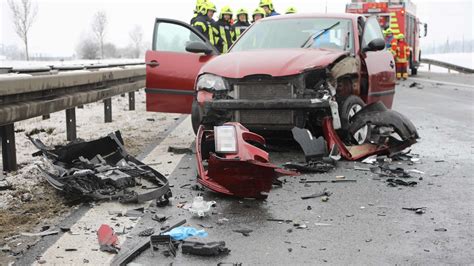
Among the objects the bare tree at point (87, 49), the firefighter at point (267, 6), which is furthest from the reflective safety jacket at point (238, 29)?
the bare tree at point (87, 49)

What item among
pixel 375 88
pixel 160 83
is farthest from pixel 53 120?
pixel 375 88

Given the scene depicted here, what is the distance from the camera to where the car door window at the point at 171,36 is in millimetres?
7797

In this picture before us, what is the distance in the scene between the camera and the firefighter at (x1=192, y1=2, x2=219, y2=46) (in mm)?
10031

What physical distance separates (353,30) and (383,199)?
11.3ft

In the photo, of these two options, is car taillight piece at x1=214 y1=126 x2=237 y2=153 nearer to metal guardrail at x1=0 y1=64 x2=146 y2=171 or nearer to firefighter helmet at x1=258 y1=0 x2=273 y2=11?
metal guardrail at x1=0 y1=64 x2=146 y2=171

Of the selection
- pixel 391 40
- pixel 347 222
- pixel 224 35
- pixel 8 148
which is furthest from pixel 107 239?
pixel 391 40

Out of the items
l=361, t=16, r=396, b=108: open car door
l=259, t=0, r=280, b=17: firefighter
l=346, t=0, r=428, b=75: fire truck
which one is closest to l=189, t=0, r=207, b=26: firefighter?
l=259, t=0, r=280, b=17: firefighter

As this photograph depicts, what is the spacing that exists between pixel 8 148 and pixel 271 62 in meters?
2.81

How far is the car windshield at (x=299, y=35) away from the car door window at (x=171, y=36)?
0.71m

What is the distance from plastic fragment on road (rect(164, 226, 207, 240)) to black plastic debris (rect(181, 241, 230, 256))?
0.62ft

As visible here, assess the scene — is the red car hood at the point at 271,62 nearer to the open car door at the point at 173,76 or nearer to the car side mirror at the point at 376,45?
the car side mirror at the point at 376,45

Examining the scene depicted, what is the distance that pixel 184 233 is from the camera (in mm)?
3559

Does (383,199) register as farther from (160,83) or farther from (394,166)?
(160,83)

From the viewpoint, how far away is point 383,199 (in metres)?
4.54
